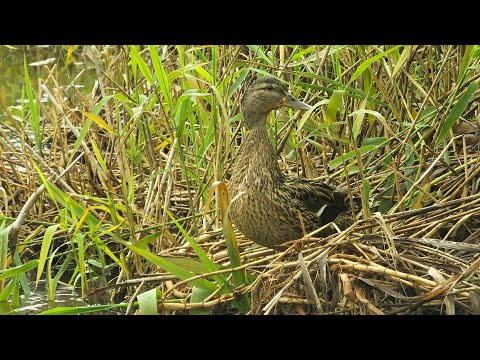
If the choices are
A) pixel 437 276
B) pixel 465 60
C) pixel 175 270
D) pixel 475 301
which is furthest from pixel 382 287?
pixel 465 60

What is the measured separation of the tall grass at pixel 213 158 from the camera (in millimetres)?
→ 3986

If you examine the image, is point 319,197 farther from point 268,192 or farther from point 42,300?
point 42,300

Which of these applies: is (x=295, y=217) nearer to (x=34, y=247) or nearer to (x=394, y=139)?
(x=394, y=139)

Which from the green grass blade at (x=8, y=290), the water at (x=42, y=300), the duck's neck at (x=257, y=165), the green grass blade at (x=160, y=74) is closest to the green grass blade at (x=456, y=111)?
the duck's neck at (x=257, y=165)

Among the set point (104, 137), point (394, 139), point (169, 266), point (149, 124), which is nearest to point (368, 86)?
point (394, 139)

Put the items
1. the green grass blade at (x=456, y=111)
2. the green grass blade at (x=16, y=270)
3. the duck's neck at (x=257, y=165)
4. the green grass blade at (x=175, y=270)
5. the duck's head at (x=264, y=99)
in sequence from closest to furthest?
the green grass blade at (x=175, y=270) < the green grass blade at (x=16, y=270) < the green grass blade at (x=456, y=111) < the duck's neck at (x=257, y=165) < the duck's head at (x=264, y=99)

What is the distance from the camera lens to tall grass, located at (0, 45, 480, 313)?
3.99 meters

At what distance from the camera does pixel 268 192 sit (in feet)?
13.6

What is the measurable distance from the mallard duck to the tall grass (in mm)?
93

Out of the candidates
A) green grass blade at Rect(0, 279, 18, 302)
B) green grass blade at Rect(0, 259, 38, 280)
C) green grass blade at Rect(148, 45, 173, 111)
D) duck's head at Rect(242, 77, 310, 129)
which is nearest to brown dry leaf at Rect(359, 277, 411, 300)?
duck's head at Rect(242, 77, 310, 129)

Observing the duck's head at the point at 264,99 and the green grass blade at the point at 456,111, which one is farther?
the duck's head at the point at 264,99

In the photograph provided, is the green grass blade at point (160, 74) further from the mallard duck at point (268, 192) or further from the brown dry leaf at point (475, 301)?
the brown dry leaf at point (475, 301)

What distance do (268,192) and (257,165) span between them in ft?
0.41
